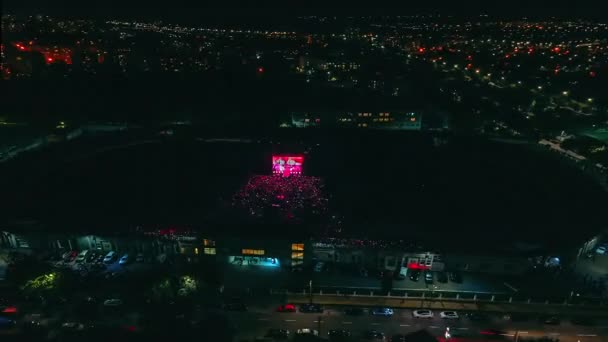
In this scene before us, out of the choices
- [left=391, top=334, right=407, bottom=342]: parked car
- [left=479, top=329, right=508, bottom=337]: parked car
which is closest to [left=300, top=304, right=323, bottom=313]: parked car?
[left=391, top=334, right=407, bottom=342]: parked car

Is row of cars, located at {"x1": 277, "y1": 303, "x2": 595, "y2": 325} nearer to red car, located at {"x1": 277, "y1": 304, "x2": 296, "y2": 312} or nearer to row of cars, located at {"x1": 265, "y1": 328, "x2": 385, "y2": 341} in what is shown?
red car, located at {"x1": 277, "y1": 304, "x2": 296, "y2": 312}

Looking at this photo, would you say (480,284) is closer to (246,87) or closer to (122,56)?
(246,87)

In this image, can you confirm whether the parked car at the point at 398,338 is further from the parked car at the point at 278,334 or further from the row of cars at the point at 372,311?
the parked car at the point at 278,334

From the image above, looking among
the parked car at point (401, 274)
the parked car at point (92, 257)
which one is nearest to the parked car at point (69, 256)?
the parked car at point (92, 257)

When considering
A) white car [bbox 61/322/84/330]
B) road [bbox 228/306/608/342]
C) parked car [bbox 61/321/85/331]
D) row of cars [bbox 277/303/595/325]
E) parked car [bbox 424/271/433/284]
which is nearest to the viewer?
parked car [bbox 61/321/85/331]

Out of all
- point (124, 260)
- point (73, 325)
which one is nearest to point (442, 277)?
point (124, 260)

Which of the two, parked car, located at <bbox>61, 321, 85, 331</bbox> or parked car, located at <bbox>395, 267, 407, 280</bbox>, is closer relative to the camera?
parked car, located at <bbox>61, 321, 85, 331</bbox>
